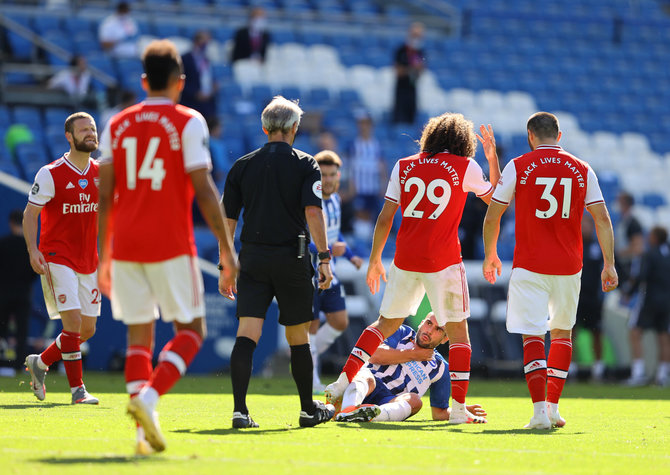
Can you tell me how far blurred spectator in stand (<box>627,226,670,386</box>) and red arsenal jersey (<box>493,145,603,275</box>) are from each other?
817 cm

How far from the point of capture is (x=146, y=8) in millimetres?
22547

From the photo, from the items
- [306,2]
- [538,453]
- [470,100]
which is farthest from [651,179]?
[538,453]

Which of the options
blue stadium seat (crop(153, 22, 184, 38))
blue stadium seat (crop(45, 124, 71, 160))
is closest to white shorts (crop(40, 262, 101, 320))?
blue stadium seat (crop(45, 124, 71, 160))

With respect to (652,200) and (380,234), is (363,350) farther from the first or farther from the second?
(652,200)

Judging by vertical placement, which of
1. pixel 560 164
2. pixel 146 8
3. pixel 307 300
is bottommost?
pixel 307 300

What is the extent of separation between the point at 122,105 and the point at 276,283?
886 centimetres

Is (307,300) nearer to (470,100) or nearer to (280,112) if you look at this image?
(280,112)

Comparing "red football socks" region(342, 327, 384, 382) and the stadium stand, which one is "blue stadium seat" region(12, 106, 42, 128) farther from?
"red football socks" region(342, 327, 384, 382)

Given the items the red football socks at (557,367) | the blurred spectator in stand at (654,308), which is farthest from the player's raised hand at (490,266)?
the blurred spectator in stand at (654,308)

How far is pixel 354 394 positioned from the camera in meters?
8.07

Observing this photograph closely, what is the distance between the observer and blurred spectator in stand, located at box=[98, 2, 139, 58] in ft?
62.0

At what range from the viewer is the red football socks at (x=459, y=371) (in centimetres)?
805

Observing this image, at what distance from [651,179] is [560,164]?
16204 millimetres

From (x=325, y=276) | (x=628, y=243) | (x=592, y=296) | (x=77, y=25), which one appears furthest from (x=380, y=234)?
(x=77, y=25)
